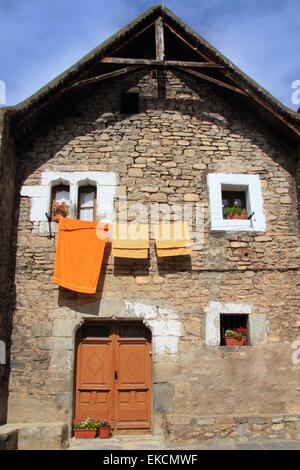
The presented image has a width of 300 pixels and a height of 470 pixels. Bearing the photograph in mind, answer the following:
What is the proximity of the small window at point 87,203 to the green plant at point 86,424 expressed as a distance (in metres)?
3.45

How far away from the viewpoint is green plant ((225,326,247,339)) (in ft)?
24.6

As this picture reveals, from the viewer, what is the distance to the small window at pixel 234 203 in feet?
27.1

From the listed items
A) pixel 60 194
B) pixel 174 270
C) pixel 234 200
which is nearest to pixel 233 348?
pixel 174 270

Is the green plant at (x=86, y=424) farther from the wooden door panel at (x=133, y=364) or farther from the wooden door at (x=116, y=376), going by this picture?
the wooden door panel at (x=133, y=364)

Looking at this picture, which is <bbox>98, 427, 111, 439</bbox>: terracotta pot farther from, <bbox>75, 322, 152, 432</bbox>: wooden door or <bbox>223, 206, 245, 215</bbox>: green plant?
<bbox>223, 206, 245, 215</bbox>: green plant

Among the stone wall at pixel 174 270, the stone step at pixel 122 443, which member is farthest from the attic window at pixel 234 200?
the stone step at pixel 122 443

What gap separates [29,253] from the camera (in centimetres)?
771

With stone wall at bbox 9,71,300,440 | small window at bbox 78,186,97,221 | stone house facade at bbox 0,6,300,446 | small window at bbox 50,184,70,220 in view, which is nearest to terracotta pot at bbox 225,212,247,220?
stone house facade at bbox 0,6,300,446

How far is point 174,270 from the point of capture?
7.73 m

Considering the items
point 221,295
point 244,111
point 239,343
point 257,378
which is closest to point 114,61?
point 244,111

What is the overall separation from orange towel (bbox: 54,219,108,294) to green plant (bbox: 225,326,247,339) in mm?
2404

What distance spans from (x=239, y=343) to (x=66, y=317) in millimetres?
2976

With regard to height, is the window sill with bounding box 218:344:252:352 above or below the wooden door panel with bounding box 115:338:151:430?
above
